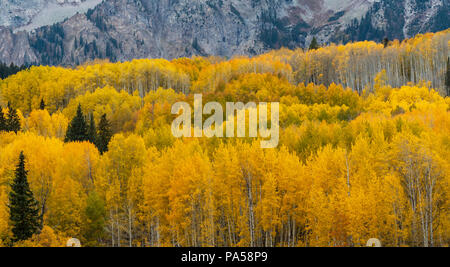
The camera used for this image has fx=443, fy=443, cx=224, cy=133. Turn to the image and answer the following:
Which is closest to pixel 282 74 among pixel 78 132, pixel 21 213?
pixel 78 132

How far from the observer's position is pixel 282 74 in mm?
148125

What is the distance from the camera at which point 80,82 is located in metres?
149

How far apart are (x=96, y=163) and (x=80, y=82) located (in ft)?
318

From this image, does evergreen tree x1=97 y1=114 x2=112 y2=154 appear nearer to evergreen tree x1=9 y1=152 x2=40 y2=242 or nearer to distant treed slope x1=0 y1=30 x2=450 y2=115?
evergreen tree x1=9 y1=152 x2=40 y2=242

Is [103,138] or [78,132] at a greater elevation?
[78,132]

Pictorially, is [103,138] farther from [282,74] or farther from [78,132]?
[282,74]

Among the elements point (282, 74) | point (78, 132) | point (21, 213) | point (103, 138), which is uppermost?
point (282, 74)

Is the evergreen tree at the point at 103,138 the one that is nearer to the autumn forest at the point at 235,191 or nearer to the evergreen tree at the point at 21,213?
the autumn forest at the point at 235,191

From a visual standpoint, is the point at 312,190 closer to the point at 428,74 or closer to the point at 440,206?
the point at 440,206

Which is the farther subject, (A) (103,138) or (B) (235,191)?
(A) (103,138)

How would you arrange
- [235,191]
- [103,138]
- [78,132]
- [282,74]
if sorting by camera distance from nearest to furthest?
[235,191] < [78,132] < [103,138] < [282,74]

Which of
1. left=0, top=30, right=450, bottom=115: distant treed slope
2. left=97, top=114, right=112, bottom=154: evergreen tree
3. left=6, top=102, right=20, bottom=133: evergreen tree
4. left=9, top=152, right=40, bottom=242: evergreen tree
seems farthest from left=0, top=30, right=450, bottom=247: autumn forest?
left=0, top=30, right=450, bottom=115: distant treed slope

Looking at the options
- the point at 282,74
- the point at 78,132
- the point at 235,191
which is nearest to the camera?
the point at 235,191

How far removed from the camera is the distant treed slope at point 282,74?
136750mm
